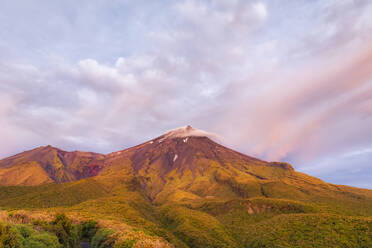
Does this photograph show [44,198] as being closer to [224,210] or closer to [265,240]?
[224,210]

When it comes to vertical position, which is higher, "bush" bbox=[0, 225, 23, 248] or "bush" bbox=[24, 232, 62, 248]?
"bush" bbox=[0, 225, 23, 248]

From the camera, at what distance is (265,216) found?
121 metres

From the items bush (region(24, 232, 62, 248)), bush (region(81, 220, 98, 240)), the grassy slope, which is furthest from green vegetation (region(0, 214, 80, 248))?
the grassy slope

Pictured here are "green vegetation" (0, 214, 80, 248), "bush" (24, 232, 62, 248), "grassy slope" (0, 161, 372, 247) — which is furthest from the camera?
"grassy slope" (0, 161, 372, 247)

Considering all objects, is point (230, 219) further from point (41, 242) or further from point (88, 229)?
point (41, 242)

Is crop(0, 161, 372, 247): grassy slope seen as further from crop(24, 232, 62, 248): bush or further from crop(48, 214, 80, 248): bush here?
crop(24, 232, 62, 248): bush

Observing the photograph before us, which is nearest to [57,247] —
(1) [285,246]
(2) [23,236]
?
(2) [23,236]

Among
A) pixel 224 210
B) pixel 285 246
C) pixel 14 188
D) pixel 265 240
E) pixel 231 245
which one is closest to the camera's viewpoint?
pixel 285 246

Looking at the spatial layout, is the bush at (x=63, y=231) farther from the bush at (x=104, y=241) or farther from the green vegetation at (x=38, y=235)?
the bush at (x=104, y=241)

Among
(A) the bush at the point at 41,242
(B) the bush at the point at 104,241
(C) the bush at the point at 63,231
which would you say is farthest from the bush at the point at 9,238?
(B) the bush at the point at 104,241

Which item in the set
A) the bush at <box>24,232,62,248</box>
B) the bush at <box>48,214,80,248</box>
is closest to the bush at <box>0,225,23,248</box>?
the bush at <box>24,232,62,248</box>

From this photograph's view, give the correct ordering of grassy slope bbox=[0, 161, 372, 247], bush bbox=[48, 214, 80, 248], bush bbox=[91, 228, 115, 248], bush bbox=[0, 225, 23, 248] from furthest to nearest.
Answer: grassy slope bbox=[0, 161, 372, 247]
bush bbox=[91, 228, 115, 248]
bush bbox=[48, 214, 80, 248]
bush bbox=[0, 225, 23, 248]

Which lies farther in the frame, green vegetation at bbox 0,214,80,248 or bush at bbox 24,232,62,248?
bush at bbox 24,232,62,248

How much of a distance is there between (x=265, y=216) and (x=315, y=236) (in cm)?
6204
